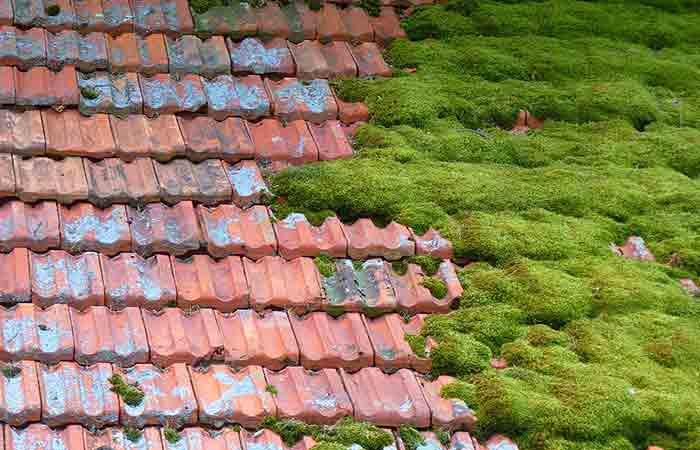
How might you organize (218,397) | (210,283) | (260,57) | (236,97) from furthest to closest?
1. (260,57)
2. (236,97)
3. (210,283)
4. (218,397)

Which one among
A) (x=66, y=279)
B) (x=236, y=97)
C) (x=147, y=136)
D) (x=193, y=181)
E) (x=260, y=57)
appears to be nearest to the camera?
(x=66, y=279)

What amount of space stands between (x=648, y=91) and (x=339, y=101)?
1.51 metres

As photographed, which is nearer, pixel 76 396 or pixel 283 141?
pixel 76 396

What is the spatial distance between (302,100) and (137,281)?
1.25 m

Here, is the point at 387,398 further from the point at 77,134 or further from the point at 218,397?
the point at 77,134

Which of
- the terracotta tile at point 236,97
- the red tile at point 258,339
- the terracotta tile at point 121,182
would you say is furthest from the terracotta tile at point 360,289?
the terracotta tile at point 236,97

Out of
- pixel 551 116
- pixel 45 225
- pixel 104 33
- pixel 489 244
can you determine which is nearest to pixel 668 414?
pixel 489 244

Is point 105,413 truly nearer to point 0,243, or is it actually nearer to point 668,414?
point 0,243

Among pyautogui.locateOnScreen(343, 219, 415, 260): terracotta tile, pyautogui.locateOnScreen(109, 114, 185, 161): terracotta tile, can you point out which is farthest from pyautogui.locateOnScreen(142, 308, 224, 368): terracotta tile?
pyautogui.locateOnScreen(109, 114, 185, 161): terracotta tile

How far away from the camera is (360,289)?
414 centimetres

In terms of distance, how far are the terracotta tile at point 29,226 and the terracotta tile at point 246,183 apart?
0.68m

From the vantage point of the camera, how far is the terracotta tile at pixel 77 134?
433cm

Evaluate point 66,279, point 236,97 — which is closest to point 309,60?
point 236,97

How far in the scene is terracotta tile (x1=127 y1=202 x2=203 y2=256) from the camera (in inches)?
161
